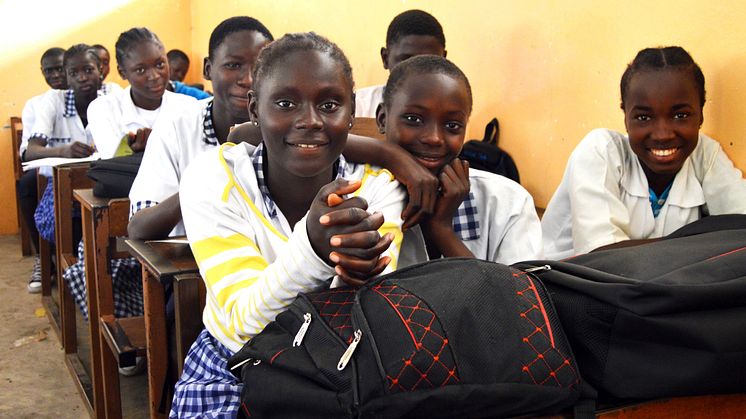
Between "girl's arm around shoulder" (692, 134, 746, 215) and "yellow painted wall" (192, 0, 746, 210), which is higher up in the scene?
"yellow painted wall" (192, 0, 746, 210)

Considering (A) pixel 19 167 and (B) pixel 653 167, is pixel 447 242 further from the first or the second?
(A) pixel 19 167

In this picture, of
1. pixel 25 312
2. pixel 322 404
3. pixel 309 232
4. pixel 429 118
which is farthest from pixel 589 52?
pixel 25 312

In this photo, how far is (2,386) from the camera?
2.81 m

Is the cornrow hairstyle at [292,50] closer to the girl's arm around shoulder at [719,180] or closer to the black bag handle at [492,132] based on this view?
the girl's arm around shoulder at [719,180]

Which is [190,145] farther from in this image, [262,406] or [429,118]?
[262,406]

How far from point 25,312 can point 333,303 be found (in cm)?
310

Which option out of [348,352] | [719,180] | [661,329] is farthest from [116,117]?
[661,329]

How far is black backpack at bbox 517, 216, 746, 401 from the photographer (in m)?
1.05

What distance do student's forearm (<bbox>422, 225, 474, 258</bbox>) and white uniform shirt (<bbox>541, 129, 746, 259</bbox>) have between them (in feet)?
1.51

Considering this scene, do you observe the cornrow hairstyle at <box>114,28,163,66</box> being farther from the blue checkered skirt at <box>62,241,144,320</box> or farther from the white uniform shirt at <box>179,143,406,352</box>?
the white uniform shirt at <box>179,143,406,352</box>

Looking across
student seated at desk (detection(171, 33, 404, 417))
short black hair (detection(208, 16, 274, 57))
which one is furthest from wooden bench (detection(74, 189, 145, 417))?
student seated at desk (detection(171, 33, 404, 417))

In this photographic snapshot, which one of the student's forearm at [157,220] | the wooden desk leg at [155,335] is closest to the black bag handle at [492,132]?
the student's forearm at [157,220]

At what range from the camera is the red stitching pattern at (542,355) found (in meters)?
1.02

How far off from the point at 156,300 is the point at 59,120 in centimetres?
297
